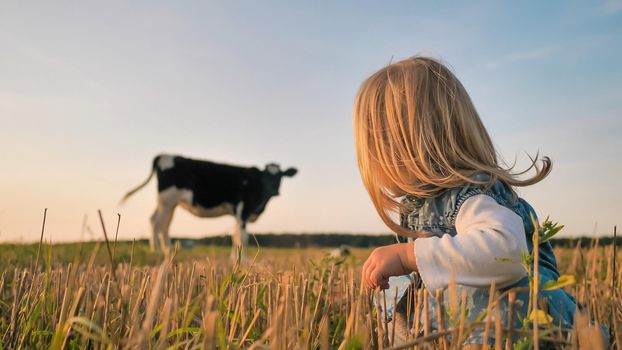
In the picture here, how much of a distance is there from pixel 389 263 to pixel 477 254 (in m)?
0.28

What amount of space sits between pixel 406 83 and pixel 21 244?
595 centimetres

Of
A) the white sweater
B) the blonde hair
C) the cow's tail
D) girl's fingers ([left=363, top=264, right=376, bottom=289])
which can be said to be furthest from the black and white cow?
the white sweater

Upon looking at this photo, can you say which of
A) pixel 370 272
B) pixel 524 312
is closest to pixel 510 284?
pixel 524 312

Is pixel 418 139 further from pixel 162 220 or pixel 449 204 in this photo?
pixel 162 220

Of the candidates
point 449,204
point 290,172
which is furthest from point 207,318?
point 290,172

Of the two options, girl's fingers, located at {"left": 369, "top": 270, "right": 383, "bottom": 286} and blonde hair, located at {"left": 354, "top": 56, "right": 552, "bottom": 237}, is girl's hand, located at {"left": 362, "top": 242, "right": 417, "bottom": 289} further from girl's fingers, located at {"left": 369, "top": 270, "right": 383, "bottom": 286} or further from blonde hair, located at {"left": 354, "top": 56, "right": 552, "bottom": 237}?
blonde hair, located at {"left": 354, "top": 56, "right": 552, "bottom": 237}

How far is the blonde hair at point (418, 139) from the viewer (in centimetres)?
204

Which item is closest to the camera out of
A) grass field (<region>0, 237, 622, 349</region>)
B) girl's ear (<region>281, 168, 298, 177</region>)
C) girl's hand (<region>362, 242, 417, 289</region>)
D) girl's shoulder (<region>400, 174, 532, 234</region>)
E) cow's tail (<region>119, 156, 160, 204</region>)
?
grass field (<region>0, 237, 622, 349</region>)

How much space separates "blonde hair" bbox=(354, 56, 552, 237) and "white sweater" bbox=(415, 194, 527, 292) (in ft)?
0.81

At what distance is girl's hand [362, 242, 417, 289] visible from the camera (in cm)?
182

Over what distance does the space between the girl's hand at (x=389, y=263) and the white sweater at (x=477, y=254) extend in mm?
58

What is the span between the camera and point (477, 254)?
170 centimetres

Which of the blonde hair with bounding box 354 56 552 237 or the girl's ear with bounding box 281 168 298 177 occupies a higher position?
the girl's ear with bounding box 281 168 298 177

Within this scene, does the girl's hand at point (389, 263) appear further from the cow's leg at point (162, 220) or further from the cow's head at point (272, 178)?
the cow's head at point (272, 178)
